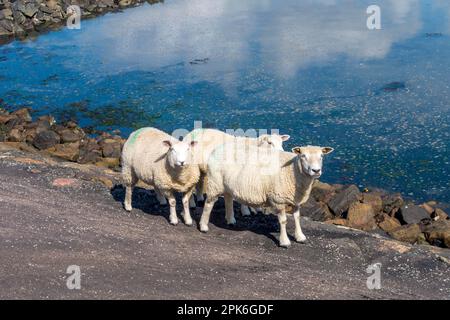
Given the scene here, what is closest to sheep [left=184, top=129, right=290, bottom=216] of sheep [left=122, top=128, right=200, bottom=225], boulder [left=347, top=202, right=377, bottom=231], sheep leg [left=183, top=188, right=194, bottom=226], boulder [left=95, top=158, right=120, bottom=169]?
sheep [left=122, top=128, right=200, bottom=225]

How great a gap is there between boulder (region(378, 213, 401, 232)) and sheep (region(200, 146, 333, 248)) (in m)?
4.55

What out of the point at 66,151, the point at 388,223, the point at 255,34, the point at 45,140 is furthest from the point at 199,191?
the point at 255,34

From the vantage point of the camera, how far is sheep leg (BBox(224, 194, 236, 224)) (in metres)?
11.5

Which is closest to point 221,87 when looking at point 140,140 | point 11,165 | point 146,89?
point 146,89

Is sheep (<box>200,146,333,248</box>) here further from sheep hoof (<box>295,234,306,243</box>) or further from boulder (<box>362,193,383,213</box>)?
boulder (<box>362,193,383,213</box>)

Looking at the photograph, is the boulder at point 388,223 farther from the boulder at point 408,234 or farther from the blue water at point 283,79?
the blue water at point 283,79

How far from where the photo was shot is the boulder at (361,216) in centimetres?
1459

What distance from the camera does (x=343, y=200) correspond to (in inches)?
616

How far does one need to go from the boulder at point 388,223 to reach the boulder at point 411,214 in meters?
0.21

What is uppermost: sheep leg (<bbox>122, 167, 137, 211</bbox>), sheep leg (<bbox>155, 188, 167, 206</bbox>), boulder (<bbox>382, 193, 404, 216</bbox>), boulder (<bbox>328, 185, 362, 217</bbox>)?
sheep leg (<bbox>122, 167, 137, 211</bbox>)

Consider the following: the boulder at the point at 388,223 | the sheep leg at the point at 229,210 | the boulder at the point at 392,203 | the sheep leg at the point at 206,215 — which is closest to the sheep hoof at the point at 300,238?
the sheep leg at the point at 229,210

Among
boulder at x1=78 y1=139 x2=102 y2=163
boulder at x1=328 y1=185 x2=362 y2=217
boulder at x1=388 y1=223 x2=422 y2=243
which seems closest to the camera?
boulder at x1=388 y1=223 x2=422 y2=243

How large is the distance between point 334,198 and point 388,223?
1.78 m

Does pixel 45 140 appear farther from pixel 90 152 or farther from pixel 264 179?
pixel 264 179
